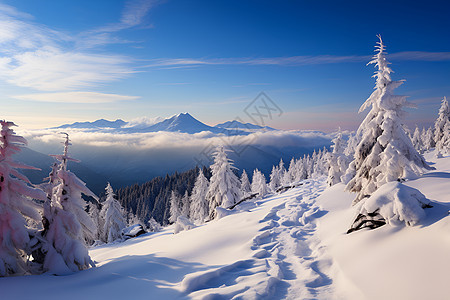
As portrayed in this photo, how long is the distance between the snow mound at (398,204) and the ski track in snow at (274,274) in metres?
2.09

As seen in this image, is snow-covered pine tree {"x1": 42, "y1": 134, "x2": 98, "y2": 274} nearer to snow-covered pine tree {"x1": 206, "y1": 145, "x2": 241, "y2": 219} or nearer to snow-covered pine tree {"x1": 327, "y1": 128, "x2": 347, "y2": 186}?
snow-covered pine tree {"x1": 206, "y1": 145, "x2": 241, "y2": 219}

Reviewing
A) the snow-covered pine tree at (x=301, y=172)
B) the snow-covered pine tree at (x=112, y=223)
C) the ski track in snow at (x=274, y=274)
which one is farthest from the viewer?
the snow-covered pine tree at (x=301, y=172)

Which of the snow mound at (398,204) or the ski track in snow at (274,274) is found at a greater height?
the snow mound at (398,204)

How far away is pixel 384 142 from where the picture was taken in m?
12.9

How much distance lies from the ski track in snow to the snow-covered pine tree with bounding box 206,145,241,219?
19436mm

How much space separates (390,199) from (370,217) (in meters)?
0.90

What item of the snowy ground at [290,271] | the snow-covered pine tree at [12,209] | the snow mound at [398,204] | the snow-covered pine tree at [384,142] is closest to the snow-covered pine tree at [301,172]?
the snow-covered pine tree at [384,142]

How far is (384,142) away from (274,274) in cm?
1124

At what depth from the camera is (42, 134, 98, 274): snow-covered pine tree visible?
8.05 meters

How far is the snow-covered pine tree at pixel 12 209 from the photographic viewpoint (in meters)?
7.29

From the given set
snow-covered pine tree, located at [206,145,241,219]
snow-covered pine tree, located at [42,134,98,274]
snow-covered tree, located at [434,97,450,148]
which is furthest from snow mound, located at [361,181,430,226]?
A: snow-covered tree, located at [434,97,450,148]

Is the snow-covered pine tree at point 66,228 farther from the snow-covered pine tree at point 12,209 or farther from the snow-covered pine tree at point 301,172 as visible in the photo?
the snow-covered pine tree at point 301,172

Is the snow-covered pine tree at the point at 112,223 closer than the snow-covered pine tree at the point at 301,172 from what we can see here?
Yes

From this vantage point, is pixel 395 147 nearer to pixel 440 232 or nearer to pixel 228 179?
pixel 440 232
